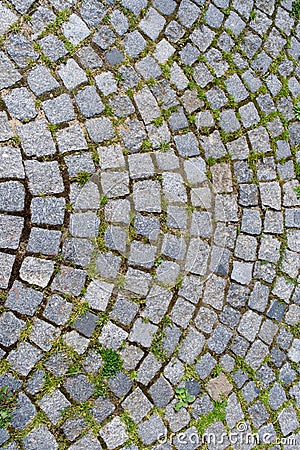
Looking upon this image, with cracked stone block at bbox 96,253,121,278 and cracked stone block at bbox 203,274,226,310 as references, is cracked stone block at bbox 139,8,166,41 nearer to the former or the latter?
cracked stone block at bbox 96,253,121,278

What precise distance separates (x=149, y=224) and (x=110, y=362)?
1.10 meters

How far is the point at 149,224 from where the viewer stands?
4.16 m

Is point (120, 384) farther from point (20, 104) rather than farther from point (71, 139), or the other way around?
point (20, 104)

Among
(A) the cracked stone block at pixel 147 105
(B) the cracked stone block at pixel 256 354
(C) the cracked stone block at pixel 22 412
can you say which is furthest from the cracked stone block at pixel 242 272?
(C) the cracked stone block at pixel 22 412

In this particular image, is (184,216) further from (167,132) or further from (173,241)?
(167,132)

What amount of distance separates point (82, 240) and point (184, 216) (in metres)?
0.86

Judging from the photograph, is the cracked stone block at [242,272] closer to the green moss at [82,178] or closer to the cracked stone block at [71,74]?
the green moss at [82,178]

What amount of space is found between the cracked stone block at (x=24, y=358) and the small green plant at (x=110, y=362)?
19.7 inches

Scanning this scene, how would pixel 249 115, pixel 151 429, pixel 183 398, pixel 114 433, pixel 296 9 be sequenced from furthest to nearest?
pixel 296 9 → pixel 249 115 → pixel 183 398 → pixel 151 429 → pixel 114 433

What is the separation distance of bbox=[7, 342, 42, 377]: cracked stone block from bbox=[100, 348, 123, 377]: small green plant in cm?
50

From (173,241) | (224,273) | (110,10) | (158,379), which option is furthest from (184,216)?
(110,10)

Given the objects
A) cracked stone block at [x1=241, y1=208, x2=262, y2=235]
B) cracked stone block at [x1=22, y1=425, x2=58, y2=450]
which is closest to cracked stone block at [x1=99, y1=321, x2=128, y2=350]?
cracked stone block at [x1=22, y1=425, x2=58, y2=450]

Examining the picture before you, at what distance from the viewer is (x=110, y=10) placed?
4.22 meters

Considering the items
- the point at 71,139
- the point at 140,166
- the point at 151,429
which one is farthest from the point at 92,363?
the point at 71,139
